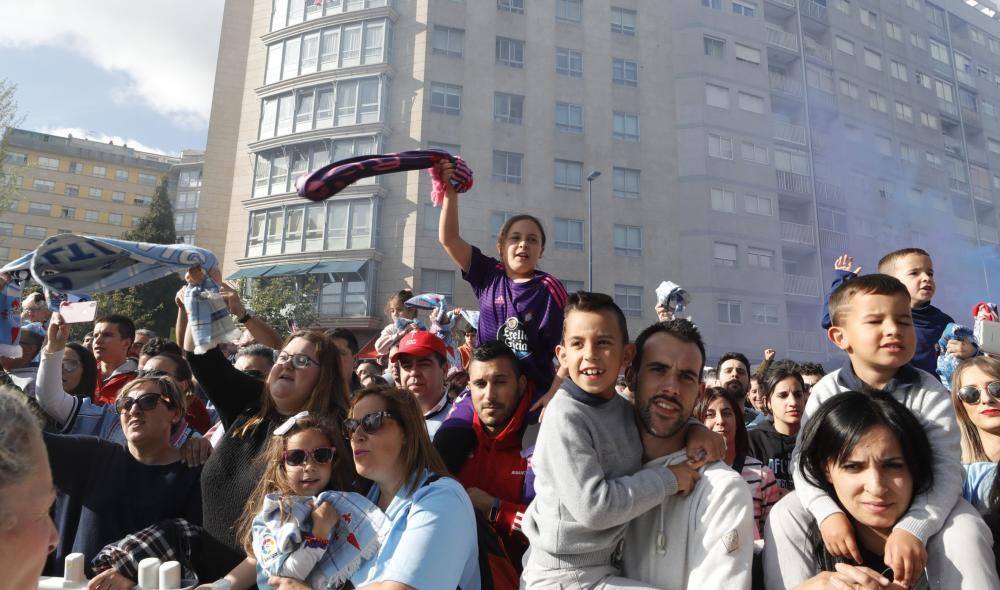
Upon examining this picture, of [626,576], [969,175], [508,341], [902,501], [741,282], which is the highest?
[969,175]

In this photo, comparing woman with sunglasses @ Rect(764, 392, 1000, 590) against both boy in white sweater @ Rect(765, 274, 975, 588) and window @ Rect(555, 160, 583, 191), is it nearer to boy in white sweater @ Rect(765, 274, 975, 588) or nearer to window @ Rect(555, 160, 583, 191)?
boy in white sweater @ Rect(765, 274, 975, 588)

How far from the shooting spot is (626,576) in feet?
8.21

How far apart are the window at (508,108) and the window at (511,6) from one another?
456cm

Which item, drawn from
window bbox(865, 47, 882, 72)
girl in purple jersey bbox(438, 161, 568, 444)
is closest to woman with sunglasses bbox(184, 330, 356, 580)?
girl in purple jersey bbox(438, 161, 568, 444)

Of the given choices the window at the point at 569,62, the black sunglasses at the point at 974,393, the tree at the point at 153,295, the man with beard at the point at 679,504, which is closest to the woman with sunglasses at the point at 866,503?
the man with beard at the point at 679,504

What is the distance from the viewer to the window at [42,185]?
77381 millimetres

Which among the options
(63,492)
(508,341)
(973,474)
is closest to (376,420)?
(508,341)

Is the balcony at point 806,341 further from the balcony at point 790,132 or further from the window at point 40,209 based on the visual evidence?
the window at point 40,209

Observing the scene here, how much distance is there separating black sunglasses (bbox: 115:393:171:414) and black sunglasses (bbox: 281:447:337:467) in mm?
1018

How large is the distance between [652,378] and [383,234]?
1071 inches

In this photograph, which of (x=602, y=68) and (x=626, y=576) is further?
(x=602, y=68)

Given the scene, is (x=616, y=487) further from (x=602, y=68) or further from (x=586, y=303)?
(x=602, y=68)

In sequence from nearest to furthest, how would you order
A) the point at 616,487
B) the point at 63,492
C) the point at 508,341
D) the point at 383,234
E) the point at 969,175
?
the point at 616,487
the point at 63,492
the point at 508,341
the point at 383,234
the point at 969,175

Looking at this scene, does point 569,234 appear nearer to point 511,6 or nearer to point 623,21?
point 511,6
